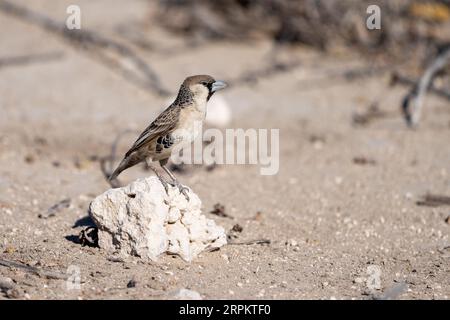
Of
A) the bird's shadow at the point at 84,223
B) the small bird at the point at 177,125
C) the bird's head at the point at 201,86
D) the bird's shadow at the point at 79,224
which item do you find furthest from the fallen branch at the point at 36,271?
the bird's head at the point at 201,86

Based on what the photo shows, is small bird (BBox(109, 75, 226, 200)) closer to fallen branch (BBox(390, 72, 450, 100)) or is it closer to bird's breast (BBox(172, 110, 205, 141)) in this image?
bird's breast (BBox(172, 110, 205, 141))

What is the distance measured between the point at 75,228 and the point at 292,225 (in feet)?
5.76

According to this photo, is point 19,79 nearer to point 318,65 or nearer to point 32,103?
point 32,103

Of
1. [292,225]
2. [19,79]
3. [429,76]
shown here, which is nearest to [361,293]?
[292,225]

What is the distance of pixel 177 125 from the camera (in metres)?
5.76

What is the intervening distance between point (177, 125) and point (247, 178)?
2154 mm

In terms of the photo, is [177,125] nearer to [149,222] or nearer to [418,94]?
[149,222]

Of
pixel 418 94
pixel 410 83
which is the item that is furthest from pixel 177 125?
pixel 410 83

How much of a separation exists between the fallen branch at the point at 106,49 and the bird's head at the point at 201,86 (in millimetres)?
3897

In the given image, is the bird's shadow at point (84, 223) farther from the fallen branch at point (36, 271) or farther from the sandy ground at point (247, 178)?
the fallen branch at point (36, 271)

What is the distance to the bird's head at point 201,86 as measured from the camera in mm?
5910

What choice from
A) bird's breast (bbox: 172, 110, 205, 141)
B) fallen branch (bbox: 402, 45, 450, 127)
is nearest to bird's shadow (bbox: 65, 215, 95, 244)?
bird's breast (bbox: 172, 110, 205, 141)

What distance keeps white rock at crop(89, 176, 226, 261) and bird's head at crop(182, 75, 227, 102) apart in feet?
3.01

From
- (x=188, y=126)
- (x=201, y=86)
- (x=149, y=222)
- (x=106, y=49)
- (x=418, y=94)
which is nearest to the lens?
(x=149, y=222)
